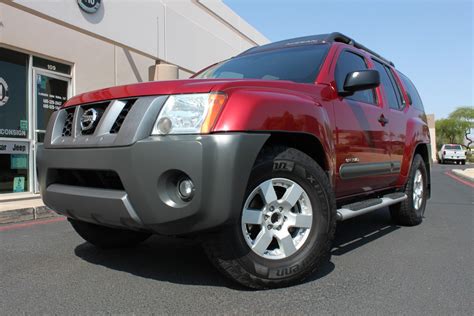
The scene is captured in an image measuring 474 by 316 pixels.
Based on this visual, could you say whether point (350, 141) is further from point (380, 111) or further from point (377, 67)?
point (377, 67)

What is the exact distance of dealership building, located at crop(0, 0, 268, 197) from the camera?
8066 mm

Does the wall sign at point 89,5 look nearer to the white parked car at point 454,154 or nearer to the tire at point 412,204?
the tire at point 412,204

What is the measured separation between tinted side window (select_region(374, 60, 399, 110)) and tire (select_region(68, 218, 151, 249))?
298cm

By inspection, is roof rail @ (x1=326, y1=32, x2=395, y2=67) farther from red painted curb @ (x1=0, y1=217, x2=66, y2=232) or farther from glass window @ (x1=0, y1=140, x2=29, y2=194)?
glass window @ (x1=0, y1=140, x2=29, y2=194)

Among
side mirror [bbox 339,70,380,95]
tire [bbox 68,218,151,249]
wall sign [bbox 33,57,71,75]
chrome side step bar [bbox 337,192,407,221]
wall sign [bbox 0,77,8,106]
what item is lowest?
tire [bbox 68,218,151,249]

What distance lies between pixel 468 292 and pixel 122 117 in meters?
2.57

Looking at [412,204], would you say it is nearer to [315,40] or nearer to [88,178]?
[315,40]

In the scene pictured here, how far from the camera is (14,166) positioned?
325 inches

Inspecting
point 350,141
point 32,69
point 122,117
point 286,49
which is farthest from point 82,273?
point 32,69

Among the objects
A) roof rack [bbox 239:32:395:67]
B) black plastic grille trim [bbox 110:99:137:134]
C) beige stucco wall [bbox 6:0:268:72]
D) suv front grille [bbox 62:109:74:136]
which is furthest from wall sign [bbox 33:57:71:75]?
black plastic grille trim [bbox 110:99:137:134]

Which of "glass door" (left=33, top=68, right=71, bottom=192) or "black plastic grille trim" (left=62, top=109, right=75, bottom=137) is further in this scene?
"glass door" (left=33, top=68, right=71, bottom=192)

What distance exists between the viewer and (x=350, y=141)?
12.3ft

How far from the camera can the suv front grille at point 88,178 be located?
282 cm

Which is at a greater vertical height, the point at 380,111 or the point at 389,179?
the point at 380,111
